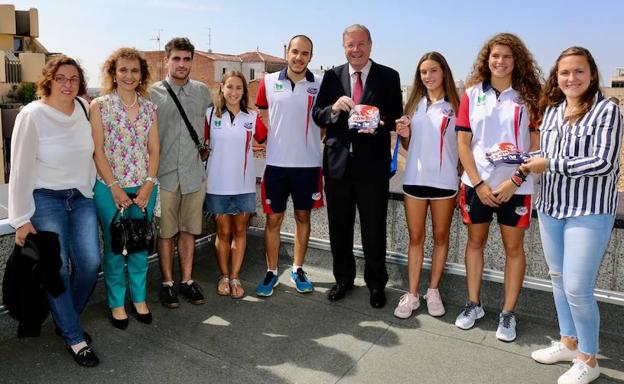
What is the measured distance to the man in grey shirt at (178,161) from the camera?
367 cm

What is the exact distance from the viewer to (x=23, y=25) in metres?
65.5

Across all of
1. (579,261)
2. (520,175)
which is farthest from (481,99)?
(579,261)

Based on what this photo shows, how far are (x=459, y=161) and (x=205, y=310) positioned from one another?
2134 mm

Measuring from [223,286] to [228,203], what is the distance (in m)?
0.68

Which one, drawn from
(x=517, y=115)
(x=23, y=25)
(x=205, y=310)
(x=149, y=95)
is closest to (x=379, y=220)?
(x=517, y=115)

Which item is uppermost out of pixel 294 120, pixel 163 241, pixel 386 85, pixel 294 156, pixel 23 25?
pixel 23 25

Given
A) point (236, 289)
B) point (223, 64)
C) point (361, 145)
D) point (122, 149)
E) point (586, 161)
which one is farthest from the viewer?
point (223, 64)

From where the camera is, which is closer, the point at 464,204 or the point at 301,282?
the point at 464,204

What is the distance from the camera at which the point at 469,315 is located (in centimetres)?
354

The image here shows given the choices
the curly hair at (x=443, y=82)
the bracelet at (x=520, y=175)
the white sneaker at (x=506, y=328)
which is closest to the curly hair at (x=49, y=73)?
the curly hair at (x=443, y=82)

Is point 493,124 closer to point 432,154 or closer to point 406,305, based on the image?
point 432,154

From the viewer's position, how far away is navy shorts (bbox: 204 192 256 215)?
12.9 feet

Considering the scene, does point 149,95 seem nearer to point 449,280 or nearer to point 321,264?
point 321,264

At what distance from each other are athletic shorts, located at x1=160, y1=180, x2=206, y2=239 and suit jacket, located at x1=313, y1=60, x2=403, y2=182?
1028 mm
